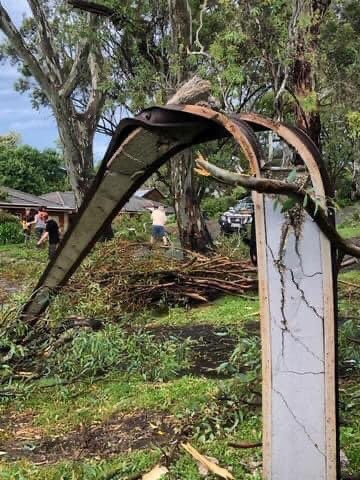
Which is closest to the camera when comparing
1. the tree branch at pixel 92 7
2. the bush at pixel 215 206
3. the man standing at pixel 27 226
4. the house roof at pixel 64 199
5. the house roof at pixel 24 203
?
the tree branch at pixel 92 7

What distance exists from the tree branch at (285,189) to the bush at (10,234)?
68.4 feet

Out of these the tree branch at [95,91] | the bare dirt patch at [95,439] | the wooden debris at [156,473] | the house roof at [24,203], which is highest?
the tree branch at [95,91]

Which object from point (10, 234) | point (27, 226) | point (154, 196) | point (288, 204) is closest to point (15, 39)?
point (27, 226)

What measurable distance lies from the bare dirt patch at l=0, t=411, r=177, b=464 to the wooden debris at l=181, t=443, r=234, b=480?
300 mm

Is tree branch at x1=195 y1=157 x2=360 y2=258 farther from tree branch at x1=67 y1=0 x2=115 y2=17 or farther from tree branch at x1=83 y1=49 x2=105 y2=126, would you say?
tree branch at x1=83 y1=49 x2=105 y2=126

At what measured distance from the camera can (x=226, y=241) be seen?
12.7 m

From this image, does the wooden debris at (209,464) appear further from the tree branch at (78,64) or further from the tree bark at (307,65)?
the tree branch at (78,64)

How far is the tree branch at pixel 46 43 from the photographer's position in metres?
15.3

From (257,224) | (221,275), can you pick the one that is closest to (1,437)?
(257,224)

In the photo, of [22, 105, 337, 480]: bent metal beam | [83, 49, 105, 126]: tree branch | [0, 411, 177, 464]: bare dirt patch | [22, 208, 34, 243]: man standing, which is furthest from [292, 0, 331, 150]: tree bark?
[22, 208, 34, 243]: man standing

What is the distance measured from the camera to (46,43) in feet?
51.0

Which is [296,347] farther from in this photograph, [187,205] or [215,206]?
[215,206]

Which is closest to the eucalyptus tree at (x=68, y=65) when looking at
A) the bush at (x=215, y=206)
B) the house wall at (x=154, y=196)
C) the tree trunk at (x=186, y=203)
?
the tree trunk at (x=186, y=203)

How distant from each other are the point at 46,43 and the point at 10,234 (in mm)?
9287
